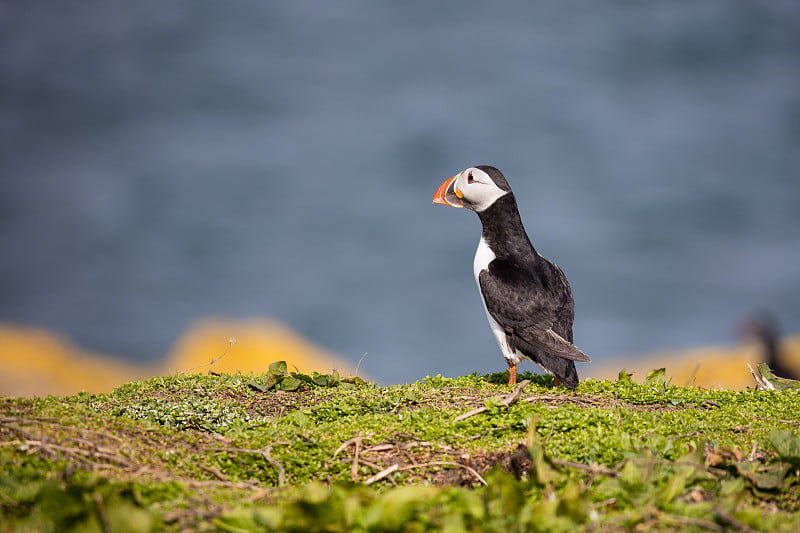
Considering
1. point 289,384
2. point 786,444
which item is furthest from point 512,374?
point 786,444

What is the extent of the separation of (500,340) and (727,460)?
11.2 ft

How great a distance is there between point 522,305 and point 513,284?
250 mm

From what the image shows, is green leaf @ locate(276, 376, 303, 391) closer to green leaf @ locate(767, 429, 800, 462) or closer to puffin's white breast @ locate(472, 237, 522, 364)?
puffin's white breast @ locate(472, 237, 522, 364)

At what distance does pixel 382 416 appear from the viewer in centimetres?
556

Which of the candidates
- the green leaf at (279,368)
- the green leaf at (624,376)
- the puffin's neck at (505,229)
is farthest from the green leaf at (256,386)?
the green leaf at (624,376)

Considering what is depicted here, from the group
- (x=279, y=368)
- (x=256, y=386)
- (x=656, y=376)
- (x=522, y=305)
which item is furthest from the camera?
(x=656, y=376)

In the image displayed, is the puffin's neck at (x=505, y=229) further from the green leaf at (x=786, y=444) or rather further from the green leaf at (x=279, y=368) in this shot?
the green leaf at (x=786, y=444)

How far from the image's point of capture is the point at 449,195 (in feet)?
27.7

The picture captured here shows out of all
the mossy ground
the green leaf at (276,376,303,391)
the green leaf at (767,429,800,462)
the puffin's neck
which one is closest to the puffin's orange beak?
the puffin's neck

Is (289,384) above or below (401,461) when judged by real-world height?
above

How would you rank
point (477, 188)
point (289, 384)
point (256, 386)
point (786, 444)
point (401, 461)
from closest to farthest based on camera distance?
1. point (786, 444)
2. point (401, 461)
3. point (256, 386)
4. point (289, 384)
5. point (477, 188)

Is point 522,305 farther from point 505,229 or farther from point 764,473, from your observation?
point 764,473

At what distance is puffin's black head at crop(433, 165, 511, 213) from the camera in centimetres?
816

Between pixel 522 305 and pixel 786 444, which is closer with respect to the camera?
pixel 786 444
